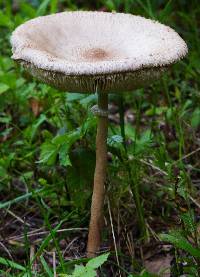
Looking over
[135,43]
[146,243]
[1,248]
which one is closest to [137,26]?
[135,43]

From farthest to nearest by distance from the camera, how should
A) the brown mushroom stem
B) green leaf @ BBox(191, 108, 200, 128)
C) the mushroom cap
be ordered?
green leaf @ BBox(191, 108, 200, 128) → the brown mushroom stem → the mushroom cap

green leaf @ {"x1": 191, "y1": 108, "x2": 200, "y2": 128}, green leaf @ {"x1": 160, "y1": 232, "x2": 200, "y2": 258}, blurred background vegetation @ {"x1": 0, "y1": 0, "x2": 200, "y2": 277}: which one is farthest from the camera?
green leaf @ {"x1": 191, "y1": 108, "x2": 200, "y2": 128}

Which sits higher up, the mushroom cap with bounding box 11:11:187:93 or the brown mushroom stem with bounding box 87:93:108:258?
the mushroom cap with bounding box 11:11:187:93

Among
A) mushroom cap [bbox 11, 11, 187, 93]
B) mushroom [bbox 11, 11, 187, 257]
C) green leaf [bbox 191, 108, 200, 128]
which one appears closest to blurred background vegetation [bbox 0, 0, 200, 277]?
green leaf [bbox 191, 108, 200, 128]

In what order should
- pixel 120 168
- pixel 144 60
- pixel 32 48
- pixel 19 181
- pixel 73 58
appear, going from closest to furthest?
pixel 144 60, pixel 32 48, pixel 73 58, pixel 120 168, pixel 19 181

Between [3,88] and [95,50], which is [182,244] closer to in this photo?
[95,50]

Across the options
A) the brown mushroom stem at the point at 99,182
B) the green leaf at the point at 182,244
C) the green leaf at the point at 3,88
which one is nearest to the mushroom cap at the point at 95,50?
the brown mushroom stem at the point at 99,182

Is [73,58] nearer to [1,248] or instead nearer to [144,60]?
[144,60]

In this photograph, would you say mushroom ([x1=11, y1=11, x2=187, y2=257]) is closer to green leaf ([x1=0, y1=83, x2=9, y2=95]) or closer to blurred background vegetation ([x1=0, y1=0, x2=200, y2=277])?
blurred background vegetation ([x1=0, y1=0, x2=200, y2=277])
